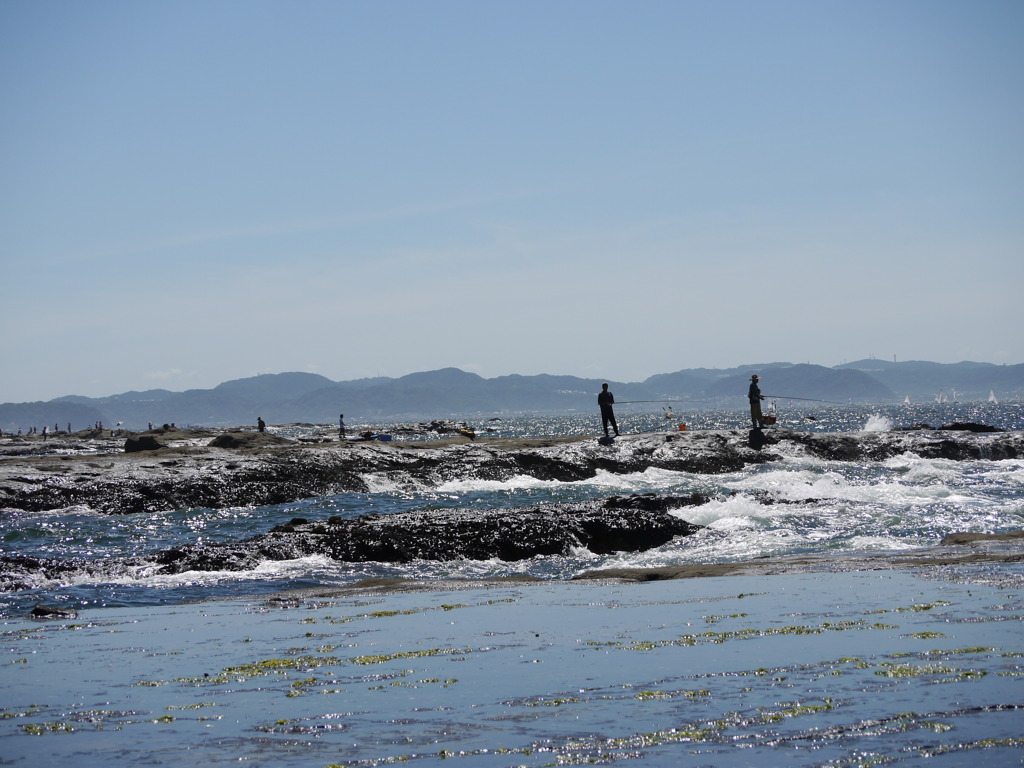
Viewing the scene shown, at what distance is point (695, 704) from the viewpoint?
7645 millimetres

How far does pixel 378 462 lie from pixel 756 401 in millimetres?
15096

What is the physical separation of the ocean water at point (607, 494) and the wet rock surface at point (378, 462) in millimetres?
873

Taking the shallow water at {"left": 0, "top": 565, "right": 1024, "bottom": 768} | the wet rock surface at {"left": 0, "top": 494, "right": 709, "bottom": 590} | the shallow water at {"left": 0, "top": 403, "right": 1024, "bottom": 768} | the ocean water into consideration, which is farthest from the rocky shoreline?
the shallow water at {"left": 0, "top": 565, "right": 1024, "bottom": 768}

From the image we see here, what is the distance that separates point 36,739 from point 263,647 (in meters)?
3.90

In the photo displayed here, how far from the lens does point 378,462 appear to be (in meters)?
36.3

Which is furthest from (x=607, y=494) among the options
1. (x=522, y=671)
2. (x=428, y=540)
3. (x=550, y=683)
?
(x=550, y=683)

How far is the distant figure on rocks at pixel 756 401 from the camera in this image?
3688cm

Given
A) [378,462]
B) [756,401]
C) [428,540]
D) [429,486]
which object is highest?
[756,401]

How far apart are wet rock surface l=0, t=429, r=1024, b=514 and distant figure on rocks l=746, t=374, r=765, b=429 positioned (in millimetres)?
638

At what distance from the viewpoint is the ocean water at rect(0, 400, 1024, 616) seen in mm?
18266

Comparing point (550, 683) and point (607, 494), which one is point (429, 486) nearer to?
point (607, 494)

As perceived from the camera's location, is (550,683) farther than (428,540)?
No

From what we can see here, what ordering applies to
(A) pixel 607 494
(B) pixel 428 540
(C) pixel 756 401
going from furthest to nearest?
(C) pixel 756 401, (A) pixel 607 494, (B) pixel 428 540

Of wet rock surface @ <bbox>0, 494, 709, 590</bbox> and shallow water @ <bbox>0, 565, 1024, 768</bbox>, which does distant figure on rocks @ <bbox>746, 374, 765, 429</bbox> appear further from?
shallow water @ <bbox>0, 565, 1024, 768</bbox>
